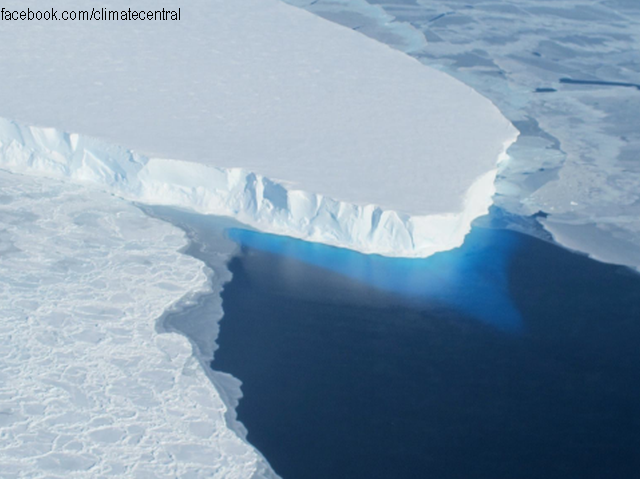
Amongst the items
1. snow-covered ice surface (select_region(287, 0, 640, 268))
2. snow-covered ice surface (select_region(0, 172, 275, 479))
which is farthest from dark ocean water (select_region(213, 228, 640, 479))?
snow-covered ice surface (select_region(287, 0, 640, 268))

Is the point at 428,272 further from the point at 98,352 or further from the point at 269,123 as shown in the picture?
the point at 98,352

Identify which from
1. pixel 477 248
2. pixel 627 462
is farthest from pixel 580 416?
pixel 477 248

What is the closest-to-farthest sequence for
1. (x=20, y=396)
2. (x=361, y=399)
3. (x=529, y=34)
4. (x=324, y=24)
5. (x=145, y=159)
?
(x=20, y=396)
(x=361, y=399)
(x=145, y=159)
(x=324, y=24)
(x=529, y=34)

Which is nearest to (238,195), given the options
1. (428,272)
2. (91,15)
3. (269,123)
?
(269,123)

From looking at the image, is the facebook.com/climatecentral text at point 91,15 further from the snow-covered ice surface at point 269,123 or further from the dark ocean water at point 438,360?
the dark ocean water at point 438,360

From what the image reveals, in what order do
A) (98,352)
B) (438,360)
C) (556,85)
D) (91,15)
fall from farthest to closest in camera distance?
(556,85), (91,15), (438,360), (98,352)

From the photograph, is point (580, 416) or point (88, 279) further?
point (88, 279)

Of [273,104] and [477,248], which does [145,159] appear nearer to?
[273,104]
